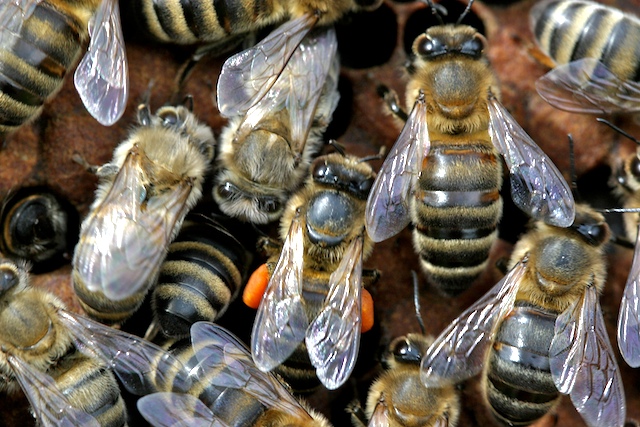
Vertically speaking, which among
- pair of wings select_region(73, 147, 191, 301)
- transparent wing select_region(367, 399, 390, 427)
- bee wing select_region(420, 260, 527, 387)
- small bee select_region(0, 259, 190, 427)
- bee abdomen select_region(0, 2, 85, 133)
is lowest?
transparent wing select_region(367, 399, 390, 427)

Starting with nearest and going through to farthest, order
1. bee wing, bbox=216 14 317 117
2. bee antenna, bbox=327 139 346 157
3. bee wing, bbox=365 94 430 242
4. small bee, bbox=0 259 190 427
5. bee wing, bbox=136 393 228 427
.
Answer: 1. bee wing, bbox=136 393 228 427
2. small bee, bbox=0 259 190 427
3. bee wing, bbox=365 94 430 242
4. bee wing, bbox=216 14 317 117
5. bee antenna, bbox=327 139 346 157

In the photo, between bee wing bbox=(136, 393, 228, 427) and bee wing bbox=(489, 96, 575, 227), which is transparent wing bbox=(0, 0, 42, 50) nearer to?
bee wing bbox=(136, 393, 228, 427)

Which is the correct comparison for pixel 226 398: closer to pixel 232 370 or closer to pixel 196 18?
pixel 232 370

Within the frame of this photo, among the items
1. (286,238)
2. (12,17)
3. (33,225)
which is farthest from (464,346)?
(12,17)

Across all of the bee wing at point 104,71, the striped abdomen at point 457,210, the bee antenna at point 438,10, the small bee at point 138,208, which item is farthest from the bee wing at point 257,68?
the striped abdomen at point 457,210

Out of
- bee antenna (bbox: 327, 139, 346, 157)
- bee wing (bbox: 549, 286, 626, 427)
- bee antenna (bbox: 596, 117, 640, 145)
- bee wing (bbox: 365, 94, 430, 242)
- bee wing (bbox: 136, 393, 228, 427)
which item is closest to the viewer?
bee wing (bbox: 136, 393, 228, 427)

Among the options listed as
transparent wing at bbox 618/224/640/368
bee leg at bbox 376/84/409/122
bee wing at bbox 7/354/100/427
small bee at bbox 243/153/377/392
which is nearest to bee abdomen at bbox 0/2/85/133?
bee wing at bbox 7/354/100/427
